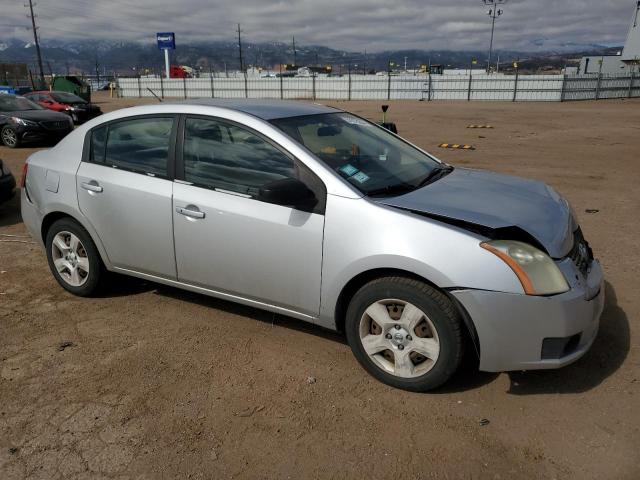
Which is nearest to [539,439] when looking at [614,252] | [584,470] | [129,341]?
[584,470]

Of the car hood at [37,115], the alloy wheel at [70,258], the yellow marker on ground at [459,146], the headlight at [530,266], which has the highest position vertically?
the headlight at [530,266]

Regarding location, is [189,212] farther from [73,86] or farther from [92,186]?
[73,86]

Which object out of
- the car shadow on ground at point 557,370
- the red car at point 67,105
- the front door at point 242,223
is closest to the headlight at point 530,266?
the car shadow on ground at point 557,370

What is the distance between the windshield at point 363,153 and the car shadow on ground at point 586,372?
1.36 meters

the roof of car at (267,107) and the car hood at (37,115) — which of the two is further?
the car hood at (37,115)

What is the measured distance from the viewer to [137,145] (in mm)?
4035

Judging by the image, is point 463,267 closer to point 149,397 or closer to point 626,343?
point 626,343

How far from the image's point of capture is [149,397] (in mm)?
3152

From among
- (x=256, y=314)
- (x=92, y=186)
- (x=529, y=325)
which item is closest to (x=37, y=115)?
(x=92, y=186)

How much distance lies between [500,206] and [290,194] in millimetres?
1248

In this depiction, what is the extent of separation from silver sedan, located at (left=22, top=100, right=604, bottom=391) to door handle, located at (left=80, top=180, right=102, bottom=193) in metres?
0.01

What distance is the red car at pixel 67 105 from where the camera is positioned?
20.4 meters

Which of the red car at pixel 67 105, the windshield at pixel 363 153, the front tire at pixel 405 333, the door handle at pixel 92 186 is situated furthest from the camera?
the red car at pixel 67 105

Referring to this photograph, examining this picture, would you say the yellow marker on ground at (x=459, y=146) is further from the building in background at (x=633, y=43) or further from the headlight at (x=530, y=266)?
the building in background at (x=633, y=43)
